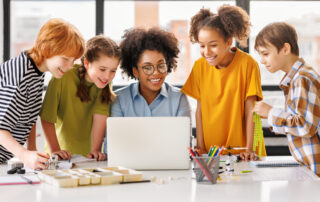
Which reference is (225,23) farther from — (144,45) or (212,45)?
(144,45)

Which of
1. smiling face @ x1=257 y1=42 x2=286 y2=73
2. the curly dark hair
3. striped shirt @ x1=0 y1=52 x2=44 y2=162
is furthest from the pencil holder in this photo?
the curly dark hair

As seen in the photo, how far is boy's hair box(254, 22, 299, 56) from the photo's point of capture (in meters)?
2.04

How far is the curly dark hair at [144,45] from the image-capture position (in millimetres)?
2373

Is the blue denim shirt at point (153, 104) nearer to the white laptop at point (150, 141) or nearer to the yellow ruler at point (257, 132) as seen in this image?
the yellow ruler at point (257, 132)

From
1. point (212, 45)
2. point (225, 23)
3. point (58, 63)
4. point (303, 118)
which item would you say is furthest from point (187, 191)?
point (225, 23)

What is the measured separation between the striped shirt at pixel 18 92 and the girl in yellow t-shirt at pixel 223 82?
0.85 metres

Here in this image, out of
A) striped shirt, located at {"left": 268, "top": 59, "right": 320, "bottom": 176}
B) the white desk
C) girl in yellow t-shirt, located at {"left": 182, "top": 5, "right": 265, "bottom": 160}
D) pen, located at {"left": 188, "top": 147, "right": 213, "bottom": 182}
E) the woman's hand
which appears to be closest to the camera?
the white desk

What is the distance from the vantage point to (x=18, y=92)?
1.89 meters

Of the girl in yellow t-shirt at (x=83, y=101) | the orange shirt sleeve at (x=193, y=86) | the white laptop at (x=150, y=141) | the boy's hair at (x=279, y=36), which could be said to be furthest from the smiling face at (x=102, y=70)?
the boy's hair at (x=279, y=36)

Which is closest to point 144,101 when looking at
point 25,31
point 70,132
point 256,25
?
point 70,132

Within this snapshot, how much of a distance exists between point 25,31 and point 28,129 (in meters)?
2.59

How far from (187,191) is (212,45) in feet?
3.80

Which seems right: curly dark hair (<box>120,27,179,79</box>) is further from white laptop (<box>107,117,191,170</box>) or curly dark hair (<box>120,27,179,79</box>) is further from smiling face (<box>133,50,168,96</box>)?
white laptop (<box>107,117,191,170</box>)

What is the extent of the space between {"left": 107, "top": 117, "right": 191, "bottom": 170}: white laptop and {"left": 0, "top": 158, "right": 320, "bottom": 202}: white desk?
16cm
